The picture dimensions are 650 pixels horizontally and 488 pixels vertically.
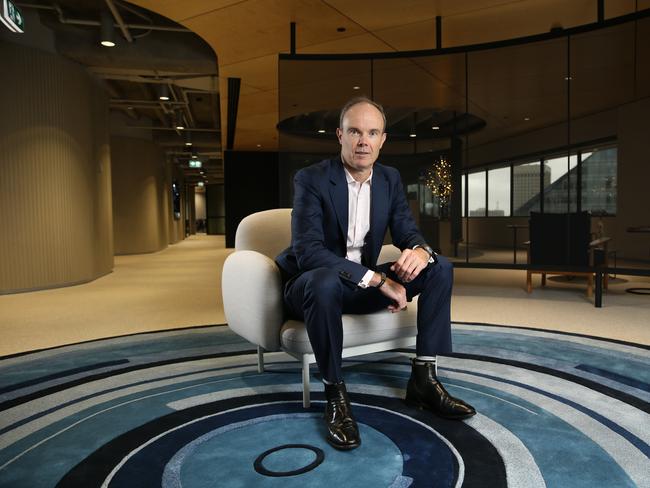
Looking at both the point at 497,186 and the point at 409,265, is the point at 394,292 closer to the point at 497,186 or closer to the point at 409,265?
the point at 409,265

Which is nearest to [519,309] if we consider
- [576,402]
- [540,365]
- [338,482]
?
[540,365]

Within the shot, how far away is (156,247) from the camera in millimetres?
13438

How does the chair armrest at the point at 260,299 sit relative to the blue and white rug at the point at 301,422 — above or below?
above

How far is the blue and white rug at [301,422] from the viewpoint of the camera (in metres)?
1.51

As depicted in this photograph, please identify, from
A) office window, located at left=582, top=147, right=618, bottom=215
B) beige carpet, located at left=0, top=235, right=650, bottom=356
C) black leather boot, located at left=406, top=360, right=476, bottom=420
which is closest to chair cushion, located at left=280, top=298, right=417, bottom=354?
black leather boot, located at left=406, top=360, right=476, bottom=420

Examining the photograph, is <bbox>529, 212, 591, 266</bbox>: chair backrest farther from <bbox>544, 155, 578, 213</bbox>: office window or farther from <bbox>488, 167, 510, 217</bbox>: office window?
<bbox>488, 167, 510, 217</bbox>: office window

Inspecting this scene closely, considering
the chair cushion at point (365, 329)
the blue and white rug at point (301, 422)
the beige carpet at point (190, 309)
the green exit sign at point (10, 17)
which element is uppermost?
the green exit sign at point (10, 17)

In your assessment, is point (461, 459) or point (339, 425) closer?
point (461, 459)

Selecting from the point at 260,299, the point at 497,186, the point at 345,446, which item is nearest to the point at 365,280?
the point at 260,299

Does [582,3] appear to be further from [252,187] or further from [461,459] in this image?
[252,187]

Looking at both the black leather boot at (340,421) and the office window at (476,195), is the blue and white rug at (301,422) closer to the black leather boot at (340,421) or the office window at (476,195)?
the black leather boot at (340,421)

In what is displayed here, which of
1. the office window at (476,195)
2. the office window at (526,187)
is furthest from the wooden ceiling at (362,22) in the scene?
the office window at (526,187)

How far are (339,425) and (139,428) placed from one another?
0.76m

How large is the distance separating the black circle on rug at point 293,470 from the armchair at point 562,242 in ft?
12.7
